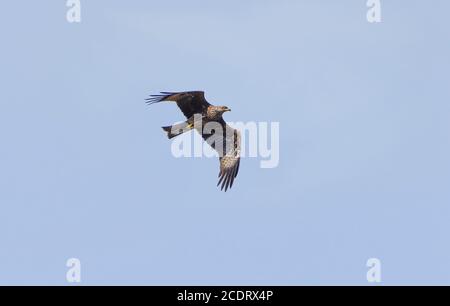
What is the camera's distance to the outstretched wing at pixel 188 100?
96.0 ft

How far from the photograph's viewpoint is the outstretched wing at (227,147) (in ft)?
98.6

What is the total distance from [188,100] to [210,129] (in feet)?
3.32

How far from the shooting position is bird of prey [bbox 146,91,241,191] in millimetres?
29328

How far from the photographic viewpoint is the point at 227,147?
3042 cm

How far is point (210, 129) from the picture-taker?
30.1 meters

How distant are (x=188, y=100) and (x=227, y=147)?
1.64m

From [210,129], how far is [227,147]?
25.0 inches

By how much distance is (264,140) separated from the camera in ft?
97.6

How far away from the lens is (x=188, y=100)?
29500 millimetres
